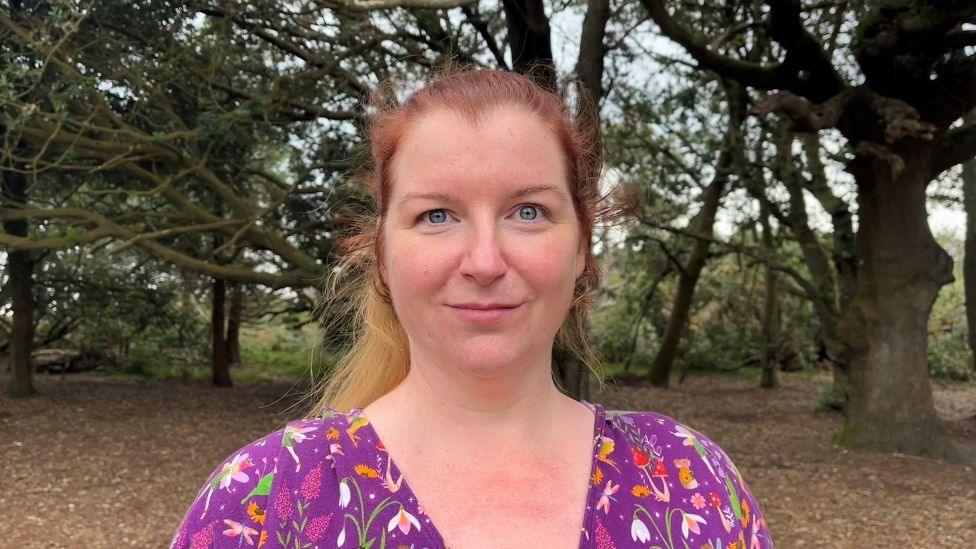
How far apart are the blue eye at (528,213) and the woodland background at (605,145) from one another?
264 centimetres

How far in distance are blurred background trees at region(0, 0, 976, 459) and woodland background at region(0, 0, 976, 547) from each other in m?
0.03

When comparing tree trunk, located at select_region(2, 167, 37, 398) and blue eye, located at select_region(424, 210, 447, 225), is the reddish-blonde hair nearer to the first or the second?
blue eye, located at select_region(424, 210, 447, 225)

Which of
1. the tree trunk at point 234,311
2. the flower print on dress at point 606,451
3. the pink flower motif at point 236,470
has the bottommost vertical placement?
the tree trunk at point 234,311

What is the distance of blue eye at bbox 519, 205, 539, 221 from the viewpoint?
1.23 meters

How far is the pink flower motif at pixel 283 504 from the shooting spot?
1.15 m

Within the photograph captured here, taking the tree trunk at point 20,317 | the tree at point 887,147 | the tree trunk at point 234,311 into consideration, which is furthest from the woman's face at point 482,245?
the tree trunk at point 234,311

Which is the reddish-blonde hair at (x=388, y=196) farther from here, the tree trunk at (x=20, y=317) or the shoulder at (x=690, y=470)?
the tree trunk at (x=20, y=317)

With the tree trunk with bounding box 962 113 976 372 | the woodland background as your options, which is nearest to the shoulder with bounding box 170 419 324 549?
the woodland background

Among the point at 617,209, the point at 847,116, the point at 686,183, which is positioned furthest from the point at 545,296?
the point at 686,183

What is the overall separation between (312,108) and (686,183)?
5.19 m

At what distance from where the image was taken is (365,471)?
1228 mm

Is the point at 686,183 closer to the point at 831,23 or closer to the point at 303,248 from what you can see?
the point at 831,23

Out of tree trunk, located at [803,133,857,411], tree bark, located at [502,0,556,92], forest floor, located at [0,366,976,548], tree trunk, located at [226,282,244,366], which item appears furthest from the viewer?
Answer: tree trunk, located at [226,282,244,366]

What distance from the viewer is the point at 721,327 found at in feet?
51.2
